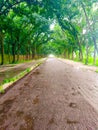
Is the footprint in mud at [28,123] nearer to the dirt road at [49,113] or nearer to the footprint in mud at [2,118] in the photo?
the dirt road at [49,113]

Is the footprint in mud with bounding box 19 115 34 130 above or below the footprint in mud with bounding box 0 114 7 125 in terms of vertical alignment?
above

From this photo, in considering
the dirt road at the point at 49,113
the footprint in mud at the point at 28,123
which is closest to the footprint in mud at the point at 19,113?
the dirt road at the point at 49,113

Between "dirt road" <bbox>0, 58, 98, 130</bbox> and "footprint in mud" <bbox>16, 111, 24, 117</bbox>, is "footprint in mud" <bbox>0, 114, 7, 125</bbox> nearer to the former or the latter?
"dirt road" <bbox>0, 58, 98, 130</bbox>

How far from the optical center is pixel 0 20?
2300 centimetres

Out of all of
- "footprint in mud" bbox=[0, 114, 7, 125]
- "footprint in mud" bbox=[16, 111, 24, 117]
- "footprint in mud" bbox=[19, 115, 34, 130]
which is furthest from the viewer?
"footprint in mud" bbox=[16, 111, 24, 117]

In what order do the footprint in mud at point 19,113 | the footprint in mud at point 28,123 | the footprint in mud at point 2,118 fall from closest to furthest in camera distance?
1. the footprint in mud at point 28,123
2. the footprint in mud at point 2,118
3. the footprint in mud at point 19,113

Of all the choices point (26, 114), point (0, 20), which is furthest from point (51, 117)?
point (0, 20)

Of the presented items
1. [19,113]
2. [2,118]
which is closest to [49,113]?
[19,113]

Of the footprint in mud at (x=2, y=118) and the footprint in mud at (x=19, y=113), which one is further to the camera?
the footprint in mud at (x=19, y=113)

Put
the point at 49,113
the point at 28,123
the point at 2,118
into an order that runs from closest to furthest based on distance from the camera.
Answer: the point at 28,123 → the point at 2,118 → the point at 49,113

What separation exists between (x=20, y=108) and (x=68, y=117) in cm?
126

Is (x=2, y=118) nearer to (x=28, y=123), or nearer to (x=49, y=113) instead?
(x=28, y=123)

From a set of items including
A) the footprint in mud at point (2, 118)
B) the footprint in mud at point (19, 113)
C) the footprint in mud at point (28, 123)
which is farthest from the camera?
the footprint in mud at point (19, 113)

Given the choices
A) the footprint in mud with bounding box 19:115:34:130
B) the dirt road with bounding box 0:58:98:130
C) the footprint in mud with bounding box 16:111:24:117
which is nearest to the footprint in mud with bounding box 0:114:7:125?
the dirt road with bounding box 0:58:98:130
